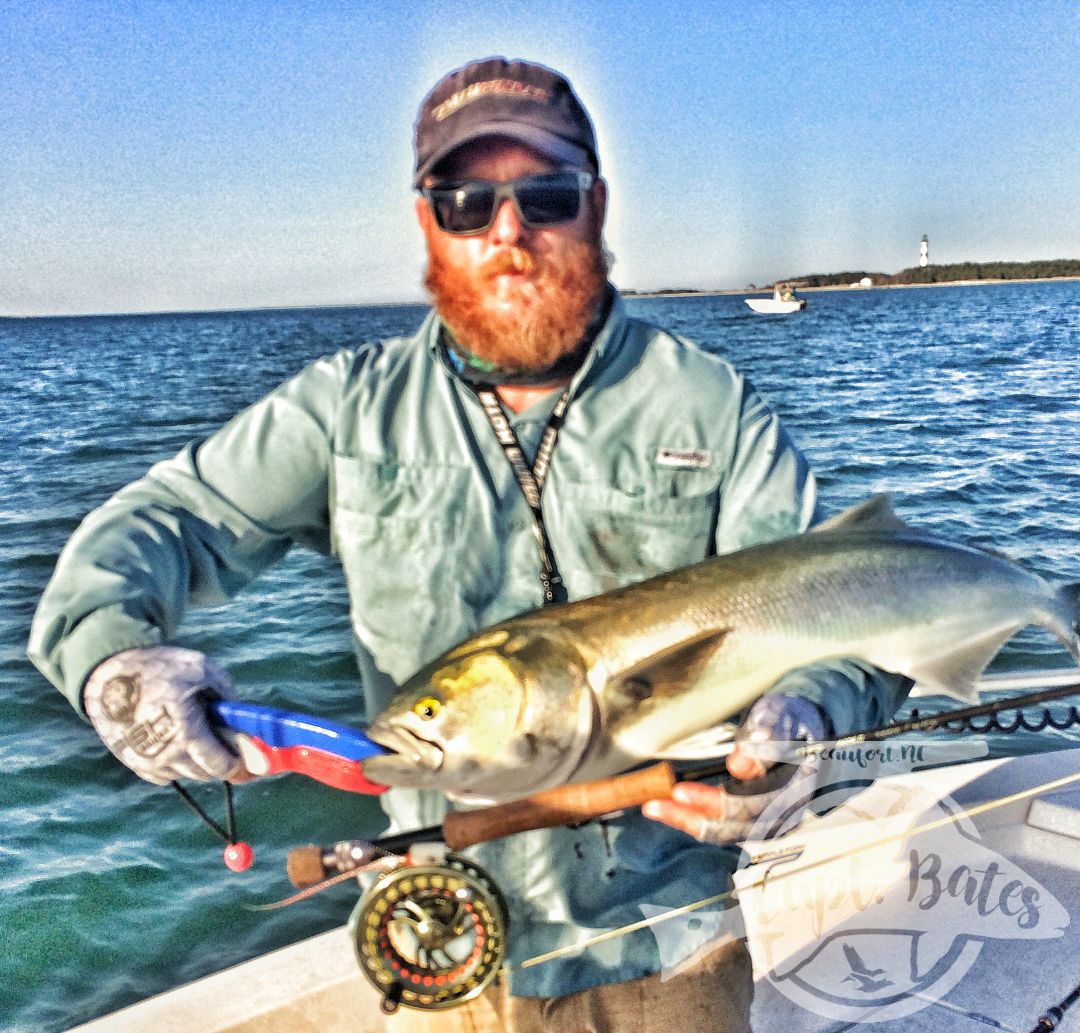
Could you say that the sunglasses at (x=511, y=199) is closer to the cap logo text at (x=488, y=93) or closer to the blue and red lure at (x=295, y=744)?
the cap logo text at (x=488, y=93)

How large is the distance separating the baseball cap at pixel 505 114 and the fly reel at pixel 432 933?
1.85 metres

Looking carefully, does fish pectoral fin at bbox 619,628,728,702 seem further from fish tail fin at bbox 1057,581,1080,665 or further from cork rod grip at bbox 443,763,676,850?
fish tail fin at bbox 1057,581,1080,665

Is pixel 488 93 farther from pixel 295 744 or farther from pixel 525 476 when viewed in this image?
pixel 295 744

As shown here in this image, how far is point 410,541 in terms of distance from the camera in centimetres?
296

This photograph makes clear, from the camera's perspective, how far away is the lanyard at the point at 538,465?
2941 mm

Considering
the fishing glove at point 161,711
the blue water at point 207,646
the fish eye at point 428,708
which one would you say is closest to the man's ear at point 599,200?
the fish eye at point 428,708

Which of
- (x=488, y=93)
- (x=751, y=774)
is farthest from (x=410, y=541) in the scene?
(x=488, y=93)

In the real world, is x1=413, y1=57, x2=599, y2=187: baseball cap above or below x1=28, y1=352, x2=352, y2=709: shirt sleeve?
above

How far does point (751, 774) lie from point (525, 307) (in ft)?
4.38

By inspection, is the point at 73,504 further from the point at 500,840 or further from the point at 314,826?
the point at 500,840

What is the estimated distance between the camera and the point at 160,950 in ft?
24.4

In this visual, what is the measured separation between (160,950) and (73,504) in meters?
12.8

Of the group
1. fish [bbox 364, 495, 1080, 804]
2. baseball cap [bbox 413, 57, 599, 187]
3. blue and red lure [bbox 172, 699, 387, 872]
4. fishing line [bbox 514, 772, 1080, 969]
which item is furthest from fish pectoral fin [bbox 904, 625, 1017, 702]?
baseball cap [bbox 413, 57, 599, 187]

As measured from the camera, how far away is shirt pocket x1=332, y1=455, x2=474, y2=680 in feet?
9.68
